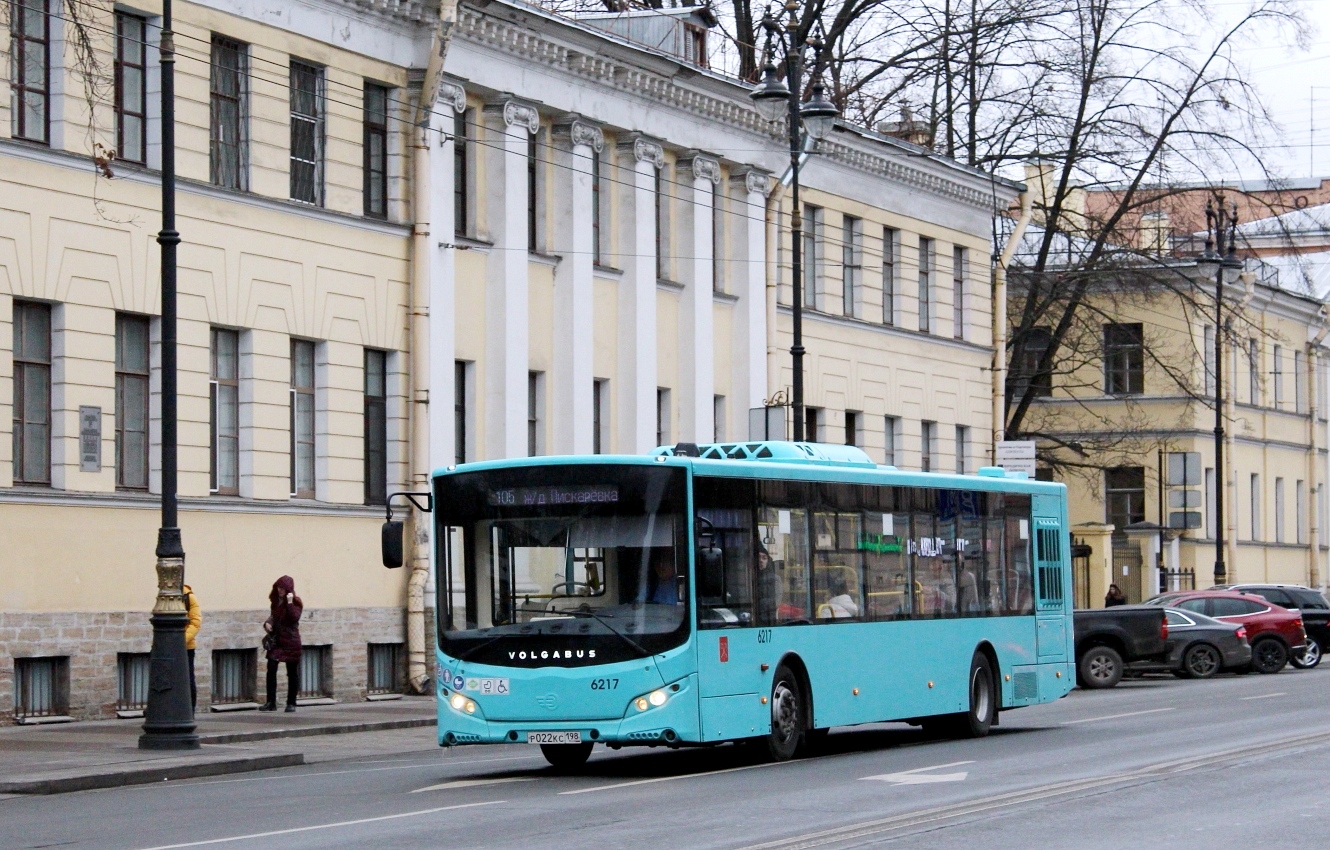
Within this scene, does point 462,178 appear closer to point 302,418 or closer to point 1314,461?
point 302,418

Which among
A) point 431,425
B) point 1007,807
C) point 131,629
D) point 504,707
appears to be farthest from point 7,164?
point 1007,807

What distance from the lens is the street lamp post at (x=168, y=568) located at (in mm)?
21141

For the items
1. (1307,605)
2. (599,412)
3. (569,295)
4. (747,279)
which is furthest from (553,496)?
(1307,605)

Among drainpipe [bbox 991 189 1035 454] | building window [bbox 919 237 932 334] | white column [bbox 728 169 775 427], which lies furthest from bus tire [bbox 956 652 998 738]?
drainpipe [bbox 991 189 1035 454]

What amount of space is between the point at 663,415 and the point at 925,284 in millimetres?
10797

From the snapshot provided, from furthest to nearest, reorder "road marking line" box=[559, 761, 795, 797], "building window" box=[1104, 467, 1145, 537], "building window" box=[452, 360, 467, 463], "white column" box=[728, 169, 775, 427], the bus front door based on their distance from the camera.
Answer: "building window" box=[1104, 467, 1145, 537]
"white column" box=[728, 169, 775, 427]
"building window" box=[452, 360, 467, 463]
the bus front door
"road marking line" box=[559, 761, 795, 797]

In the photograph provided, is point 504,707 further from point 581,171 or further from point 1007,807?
point 581,171

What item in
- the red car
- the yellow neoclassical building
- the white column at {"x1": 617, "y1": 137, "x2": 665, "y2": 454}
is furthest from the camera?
the red car

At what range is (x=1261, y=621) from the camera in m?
40.7

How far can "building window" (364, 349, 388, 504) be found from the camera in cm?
3092

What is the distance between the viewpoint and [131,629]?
26.2 metres

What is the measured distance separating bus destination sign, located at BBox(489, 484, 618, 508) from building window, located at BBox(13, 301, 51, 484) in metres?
8.70

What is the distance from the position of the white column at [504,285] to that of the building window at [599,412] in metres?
2.62

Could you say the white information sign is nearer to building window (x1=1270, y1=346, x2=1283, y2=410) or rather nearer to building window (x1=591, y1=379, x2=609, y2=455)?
building window (x1=591, y1=379, x2=609, y2=455)
